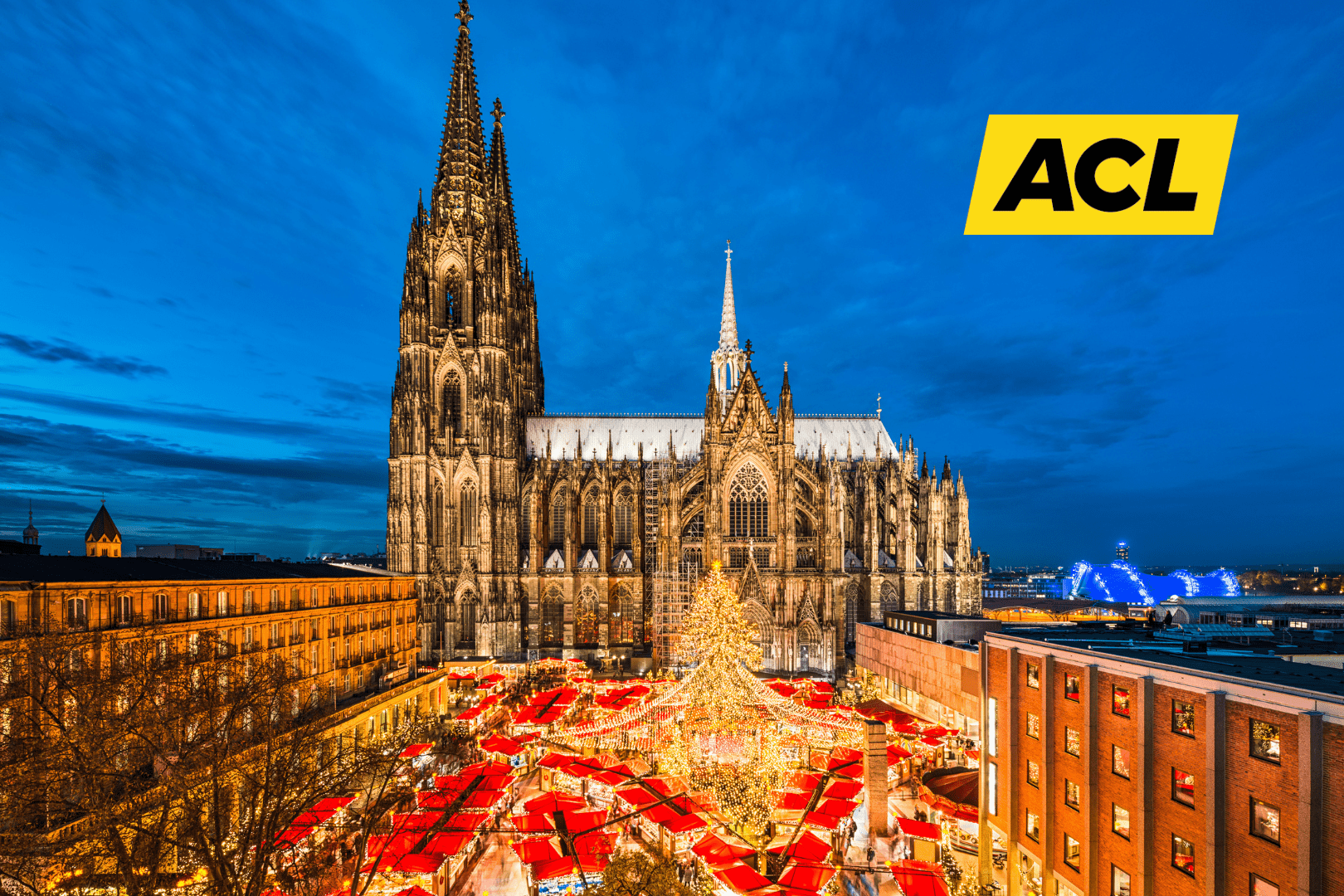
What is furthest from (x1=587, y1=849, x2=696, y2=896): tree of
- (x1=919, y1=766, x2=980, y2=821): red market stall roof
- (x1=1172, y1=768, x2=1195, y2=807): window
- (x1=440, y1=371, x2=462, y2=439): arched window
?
(x1=440, y1=371, x2=462, y2=439): arched window

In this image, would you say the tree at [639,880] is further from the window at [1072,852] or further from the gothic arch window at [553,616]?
the gothic arch window at [553,616]

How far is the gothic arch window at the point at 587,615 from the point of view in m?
60.3

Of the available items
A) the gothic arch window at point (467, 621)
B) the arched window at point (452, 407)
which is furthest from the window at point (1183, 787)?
the arched window at point (452, 407)

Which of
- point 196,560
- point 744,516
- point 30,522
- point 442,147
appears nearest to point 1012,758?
point 744,516

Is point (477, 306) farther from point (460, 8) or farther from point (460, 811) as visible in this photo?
point (460, 811)

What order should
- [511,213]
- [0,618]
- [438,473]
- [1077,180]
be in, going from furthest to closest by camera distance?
1. [511,213]
2. [438,473]
3. [0,618]
4. [1077,180]

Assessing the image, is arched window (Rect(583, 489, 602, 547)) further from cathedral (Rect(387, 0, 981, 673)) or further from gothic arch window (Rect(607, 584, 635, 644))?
gothic arch window (Rect(607, 584, 635, 644))

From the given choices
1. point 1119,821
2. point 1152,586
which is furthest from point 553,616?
point 1152,586

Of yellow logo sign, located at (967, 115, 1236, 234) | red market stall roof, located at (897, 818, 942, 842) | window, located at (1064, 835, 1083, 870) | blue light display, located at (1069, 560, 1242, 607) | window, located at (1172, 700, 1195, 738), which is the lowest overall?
blue light display, located at (1069, 560, 1242, 607)

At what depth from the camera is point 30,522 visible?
221 ft

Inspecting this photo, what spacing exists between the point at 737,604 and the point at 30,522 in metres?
78.4

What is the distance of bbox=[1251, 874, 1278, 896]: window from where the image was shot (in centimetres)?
1528

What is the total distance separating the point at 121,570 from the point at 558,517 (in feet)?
122

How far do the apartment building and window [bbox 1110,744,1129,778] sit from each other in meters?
27.1
